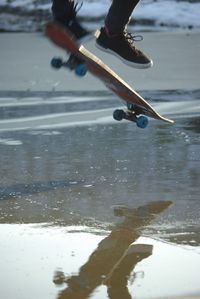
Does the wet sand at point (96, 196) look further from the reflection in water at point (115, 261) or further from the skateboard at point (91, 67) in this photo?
the skateboard at point (91, 67)

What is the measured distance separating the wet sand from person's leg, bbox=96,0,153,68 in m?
0.75

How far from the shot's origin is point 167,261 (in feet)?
14.0

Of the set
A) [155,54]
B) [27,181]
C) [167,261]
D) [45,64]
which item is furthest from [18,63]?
[167,261]

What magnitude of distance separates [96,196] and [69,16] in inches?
63.1

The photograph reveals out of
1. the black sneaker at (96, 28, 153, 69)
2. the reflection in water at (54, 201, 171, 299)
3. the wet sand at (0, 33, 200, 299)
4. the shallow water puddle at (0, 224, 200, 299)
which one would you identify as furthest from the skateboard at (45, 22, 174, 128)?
the shallow water puddle at (0, 224, 200, 299)

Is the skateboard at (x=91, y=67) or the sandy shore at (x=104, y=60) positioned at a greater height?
the skateboard at (x=91, y=67)

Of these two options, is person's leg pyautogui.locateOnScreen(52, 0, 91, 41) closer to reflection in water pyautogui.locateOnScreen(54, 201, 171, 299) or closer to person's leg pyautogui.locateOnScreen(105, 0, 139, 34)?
person's leg pyautogui.locateOnScreen(105, 0, 139, 34)

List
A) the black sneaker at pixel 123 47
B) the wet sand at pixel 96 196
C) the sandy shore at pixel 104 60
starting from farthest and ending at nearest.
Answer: the sandy shore at pixel 104 60, the black sneaker at pixel 123 47, the wet sand at pixel 96 196

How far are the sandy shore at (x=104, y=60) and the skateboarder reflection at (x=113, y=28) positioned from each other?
3425mm

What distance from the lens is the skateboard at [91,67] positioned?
6605 millimetres

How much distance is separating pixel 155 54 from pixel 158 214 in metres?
9.00

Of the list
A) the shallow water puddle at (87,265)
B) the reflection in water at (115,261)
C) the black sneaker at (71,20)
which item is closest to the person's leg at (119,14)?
the black sneaker at (71,20)

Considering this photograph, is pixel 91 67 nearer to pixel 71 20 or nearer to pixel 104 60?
pixel 71 20

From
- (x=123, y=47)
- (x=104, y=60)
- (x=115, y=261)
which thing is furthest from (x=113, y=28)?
(x=104, y=60)
